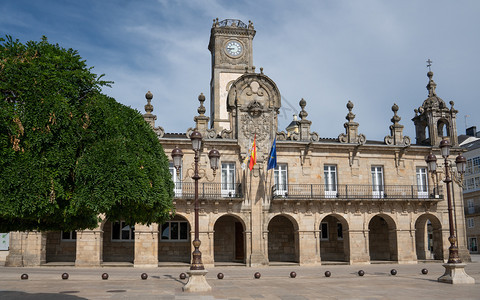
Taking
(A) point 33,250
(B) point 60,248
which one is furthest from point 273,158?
(A) point 33,250

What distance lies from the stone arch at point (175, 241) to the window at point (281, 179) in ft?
18.9

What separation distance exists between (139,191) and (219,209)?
19.0 metres

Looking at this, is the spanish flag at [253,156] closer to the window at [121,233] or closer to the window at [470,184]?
the window at [121,233]

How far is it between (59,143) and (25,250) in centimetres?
2073

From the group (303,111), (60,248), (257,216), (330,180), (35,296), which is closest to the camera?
(35,296)

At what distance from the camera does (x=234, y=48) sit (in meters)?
41.2

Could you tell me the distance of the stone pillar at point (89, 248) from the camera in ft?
82.6

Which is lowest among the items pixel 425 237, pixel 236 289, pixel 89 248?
pixel 236 289

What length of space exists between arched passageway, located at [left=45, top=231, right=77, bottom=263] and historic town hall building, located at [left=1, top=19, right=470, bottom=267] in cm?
6

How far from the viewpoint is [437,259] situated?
29859 millimetres

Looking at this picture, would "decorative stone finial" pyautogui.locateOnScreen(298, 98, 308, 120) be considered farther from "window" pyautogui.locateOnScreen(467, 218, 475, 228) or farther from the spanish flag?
"window" pyautogui.locateOnScreen(467, 218, 475, 228)

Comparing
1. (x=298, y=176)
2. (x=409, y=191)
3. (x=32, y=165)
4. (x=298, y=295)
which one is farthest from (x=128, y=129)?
(x=409, y=191)

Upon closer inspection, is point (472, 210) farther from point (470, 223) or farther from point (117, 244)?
point (117, 244)

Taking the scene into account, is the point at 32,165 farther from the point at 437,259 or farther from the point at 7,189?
the point at 437,259
